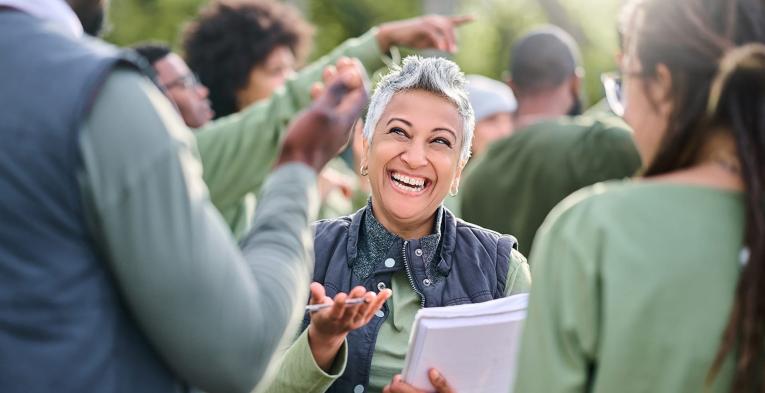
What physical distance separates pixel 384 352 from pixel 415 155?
0.63m

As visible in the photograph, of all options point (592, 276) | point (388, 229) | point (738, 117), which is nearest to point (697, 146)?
point (738, 117)

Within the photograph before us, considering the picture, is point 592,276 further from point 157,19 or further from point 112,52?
point 157,19

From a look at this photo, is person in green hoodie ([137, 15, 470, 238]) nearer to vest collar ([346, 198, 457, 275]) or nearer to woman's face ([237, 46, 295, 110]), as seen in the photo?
woman's face ([237, 46, 295, 110])

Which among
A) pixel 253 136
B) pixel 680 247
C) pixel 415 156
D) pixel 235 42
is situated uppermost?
pixel 680 247

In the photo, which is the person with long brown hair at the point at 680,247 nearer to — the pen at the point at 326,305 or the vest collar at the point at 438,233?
the pen at the point at 326,305

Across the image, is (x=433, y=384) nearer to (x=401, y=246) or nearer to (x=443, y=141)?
(x=401, y=246)

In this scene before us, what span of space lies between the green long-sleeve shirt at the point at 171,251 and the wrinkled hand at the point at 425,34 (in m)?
2.70

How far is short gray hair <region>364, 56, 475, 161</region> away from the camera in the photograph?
368 cm

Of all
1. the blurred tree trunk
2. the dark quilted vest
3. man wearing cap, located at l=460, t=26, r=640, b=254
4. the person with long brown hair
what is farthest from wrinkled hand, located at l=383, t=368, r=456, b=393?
the blurred tree trunk

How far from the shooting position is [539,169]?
207 inches

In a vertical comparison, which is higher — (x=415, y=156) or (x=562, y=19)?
(x=415, y=156)

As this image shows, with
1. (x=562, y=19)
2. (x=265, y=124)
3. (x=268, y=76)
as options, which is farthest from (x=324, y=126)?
(x=562, y=19)

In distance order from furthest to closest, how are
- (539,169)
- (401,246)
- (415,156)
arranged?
(539,169)
(415,156)
(401,246)

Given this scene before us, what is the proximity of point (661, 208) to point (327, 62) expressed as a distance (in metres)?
2.89
